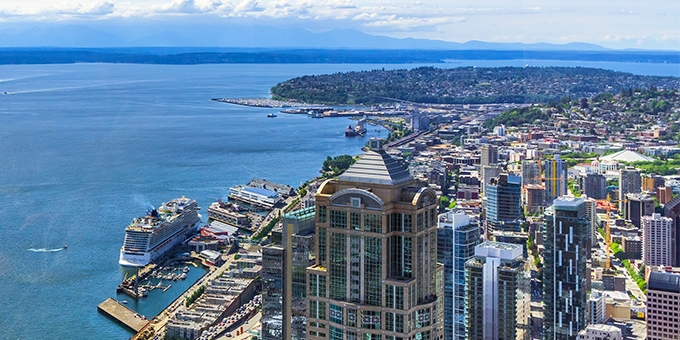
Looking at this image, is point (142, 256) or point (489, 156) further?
point (489, 156)

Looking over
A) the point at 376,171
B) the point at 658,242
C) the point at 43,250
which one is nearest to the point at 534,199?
the point at 658,242

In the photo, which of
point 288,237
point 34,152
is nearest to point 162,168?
point 34,152

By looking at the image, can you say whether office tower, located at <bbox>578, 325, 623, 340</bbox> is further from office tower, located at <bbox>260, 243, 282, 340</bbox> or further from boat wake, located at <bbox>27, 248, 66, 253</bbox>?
boat wake, located at <bbox>27, 248, 66, 253</bbox>

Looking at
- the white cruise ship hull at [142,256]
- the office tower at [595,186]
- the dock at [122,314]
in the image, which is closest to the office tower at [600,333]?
the dock at [122,314]

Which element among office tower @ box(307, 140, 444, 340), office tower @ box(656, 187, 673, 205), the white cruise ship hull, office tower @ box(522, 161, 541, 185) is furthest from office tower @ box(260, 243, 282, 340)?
office tower @ box(522, 161, 541, 185)

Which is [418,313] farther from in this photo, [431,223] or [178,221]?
[178,221]

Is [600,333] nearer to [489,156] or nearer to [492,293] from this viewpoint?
[492,293]

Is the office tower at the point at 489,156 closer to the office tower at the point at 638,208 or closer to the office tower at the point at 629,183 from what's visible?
the office tower at the point at 629,183
